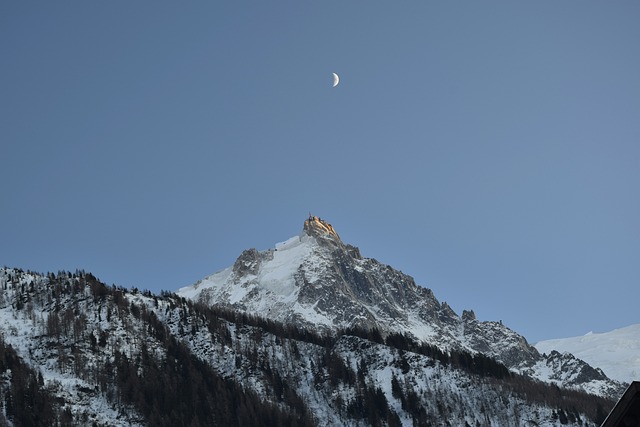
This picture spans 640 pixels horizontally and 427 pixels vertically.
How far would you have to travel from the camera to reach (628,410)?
2598cm

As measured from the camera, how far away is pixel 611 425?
25750mm

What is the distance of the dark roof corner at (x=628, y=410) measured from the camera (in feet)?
84.2

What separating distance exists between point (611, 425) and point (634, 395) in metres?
1.12

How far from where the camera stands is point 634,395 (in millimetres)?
25828

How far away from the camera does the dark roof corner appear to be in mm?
25672
